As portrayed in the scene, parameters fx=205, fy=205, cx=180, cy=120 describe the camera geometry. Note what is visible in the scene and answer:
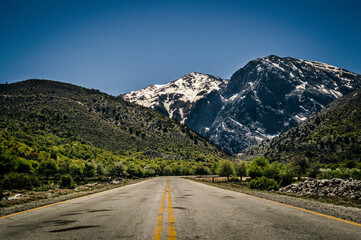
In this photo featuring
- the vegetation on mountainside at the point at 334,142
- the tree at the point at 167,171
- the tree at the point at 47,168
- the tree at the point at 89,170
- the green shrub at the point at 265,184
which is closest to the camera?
the green shrub at the point at 265,184

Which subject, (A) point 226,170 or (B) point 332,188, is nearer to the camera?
(B) point 332,188

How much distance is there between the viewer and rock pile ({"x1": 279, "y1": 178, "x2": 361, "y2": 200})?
15.5m

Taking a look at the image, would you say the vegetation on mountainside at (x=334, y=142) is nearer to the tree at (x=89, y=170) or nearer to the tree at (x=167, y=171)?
the tree at (x=167, y=171)

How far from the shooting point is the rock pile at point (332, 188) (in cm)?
1553

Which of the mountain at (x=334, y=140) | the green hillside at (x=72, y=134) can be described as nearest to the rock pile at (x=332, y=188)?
the green hillside at (x=72, y=134)

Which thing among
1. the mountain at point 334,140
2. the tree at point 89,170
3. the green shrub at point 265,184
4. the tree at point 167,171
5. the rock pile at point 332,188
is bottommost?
the tree at point 167,171

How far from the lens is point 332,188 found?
17.6m

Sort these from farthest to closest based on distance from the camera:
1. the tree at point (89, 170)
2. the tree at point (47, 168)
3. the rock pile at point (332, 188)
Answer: the tree at point (89, 170) → the tree at point (47, 168) → the rock pile at point (332, 188)

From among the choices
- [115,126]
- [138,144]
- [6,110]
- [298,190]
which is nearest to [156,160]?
[138,144]

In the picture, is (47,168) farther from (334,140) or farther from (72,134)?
(334,140)

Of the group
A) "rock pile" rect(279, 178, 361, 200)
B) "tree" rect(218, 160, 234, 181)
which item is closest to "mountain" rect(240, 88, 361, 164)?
"tree" rect(218, 160, 234, 181)

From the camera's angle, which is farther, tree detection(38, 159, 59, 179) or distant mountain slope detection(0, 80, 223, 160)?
distant mountain slope detection(0, 80, 223, 160)

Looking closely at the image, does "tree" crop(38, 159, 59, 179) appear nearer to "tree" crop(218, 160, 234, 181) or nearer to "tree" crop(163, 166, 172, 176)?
"tree" crop(218, 160, 234, 181)

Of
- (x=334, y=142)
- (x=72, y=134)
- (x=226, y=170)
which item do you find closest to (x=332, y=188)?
(x=226, y=170)
